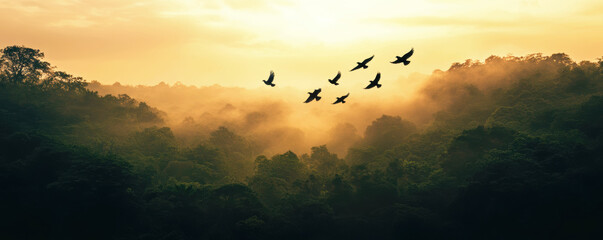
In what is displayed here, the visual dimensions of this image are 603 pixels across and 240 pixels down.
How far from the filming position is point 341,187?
54.3 meters

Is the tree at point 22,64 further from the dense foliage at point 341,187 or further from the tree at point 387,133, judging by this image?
the tree at point 387,133

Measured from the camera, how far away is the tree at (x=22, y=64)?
78625 mm

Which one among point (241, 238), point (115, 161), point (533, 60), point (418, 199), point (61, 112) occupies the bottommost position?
point (241, 238)

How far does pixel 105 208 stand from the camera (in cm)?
4759

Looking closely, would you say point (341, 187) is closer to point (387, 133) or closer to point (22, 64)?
point (387, 133)

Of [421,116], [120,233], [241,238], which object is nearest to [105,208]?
[120,233]

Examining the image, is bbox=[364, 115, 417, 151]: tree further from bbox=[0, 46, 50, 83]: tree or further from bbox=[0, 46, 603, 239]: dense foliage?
bbox=[0, 46, 50, 83]: tree

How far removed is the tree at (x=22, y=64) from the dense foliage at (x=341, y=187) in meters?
7.82

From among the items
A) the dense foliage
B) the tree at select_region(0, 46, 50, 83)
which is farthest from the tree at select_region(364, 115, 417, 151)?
the tree at select_region(0, 46, 50, 83)

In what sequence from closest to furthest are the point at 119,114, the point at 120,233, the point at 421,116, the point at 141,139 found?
1. the point at 120,233
2. the point at 141,139
3. the point at 119,114
4. the point at 421,116

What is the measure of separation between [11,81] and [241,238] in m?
48.6

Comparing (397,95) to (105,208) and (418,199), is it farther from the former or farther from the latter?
(105,208)

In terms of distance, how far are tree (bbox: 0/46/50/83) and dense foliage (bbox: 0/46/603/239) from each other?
782cm


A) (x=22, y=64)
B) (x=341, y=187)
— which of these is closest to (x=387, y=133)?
(x=341, y=187)
